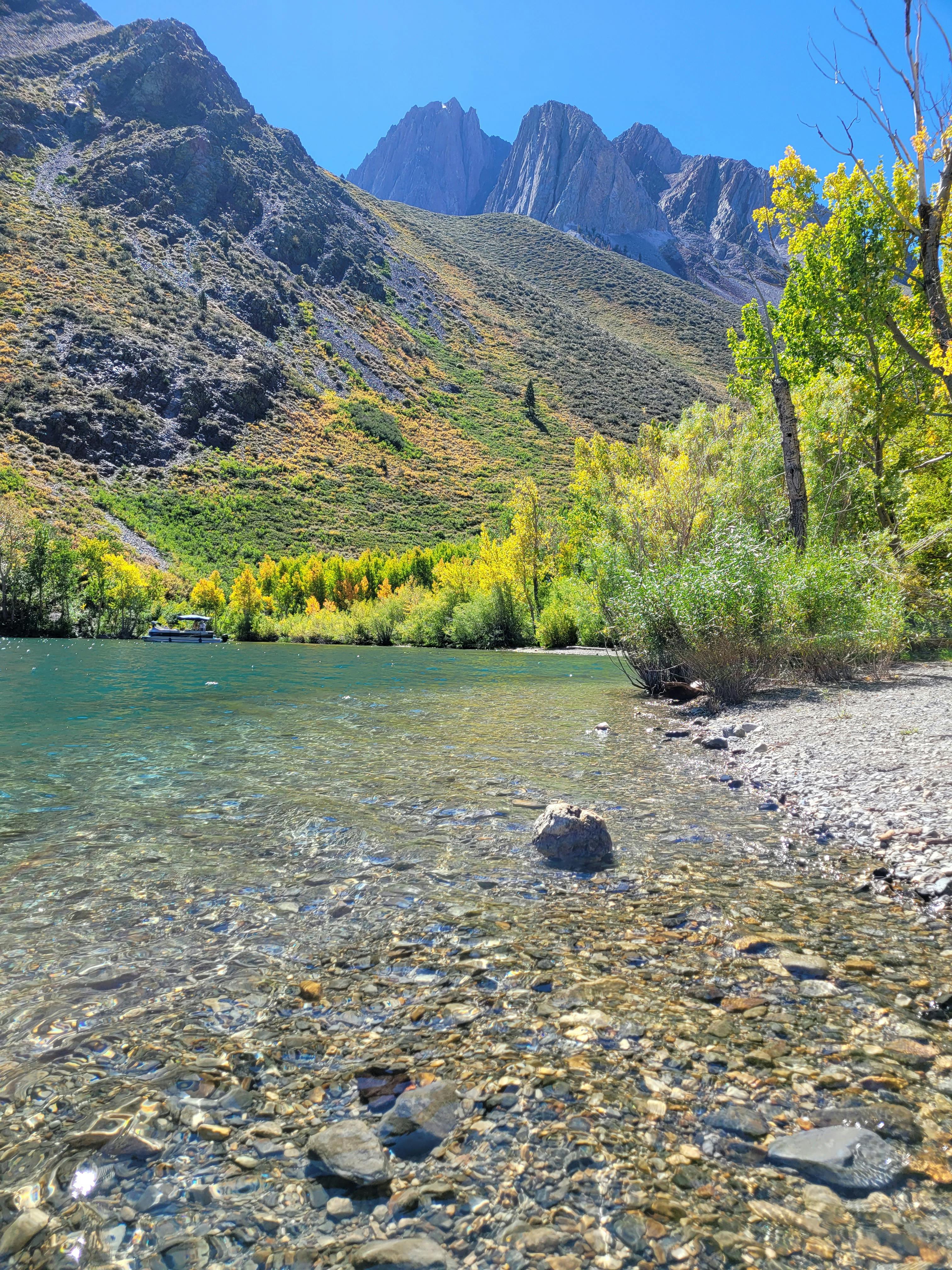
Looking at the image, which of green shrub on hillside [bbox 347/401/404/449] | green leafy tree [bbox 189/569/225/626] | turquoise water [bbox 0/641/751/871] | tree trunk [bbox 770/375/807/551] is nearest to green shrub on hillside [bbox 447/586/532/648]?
turquoise water [bbox 0/641/751/871]

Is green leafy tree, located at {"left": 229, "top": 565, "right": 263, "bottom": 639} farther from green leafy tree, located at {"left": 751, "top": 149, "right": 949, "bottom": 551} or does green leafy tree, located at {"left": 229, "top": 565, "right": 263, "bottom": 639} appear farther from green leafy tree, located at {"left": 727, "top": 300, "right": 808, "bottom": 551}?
green leafy tree, located at {"left": 751, "top": 149, "right": 949, "bottom": 551}

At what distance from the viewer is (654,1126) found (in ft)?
8.53

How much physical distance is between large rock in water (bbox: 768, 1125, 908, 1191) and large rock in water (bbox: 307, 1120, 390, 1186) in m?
1.41

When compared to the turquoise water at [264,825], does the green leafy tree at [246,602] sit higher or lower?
higher

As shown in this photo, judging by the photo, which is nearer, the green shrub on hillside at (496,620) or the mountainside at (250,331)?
the green shrub on hillside at (496,620)

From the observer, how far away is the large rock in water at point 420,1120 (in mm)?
2508

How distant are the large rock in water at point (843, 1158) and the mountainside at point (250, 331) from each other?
75.0m

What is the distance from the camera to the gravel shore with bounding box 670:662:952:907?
541 centimetres

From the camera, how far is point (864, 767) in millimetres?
7496

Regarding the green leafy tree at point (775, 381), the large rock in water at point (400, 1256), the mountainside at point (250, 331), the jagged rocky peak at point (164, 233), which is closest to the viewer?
the large rock in water at point (400, 1256)

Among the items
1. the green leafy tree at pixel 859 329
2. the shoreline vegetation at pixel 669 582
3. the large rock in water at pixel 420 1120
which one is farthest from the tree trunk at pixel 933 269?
the large rock in water at pixel 420 1120

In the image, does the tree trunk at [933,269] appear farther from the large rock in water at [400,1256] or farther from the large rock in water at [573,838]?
the large rock in water at [400,1256]

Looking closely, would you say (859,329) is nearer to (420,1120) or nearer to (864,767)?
(864,767)

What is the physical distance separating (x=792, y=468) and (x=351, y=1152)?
19.0 m
